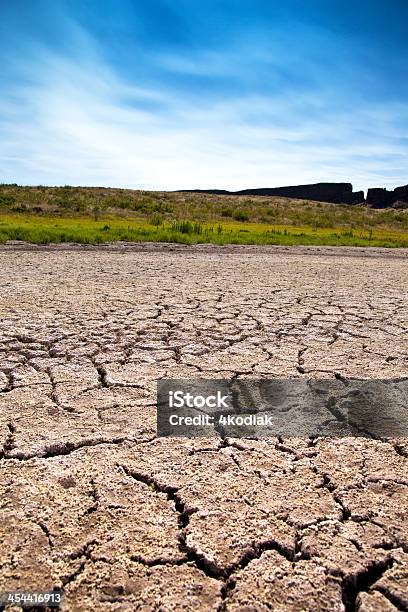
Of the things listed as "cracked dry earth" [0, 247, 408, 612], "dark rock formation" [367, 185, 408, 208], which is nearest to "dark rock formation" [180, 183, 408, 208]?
"dark rock formation" [367, 185, 408, 208]

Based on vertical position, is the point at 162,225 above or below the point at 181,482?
above

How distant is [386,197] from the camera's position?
6544 cm

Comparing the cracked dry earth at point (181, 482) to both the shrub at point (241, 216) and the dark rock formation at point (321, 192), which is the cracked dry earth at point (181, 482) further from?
the dark rock formation at point (321, 192)

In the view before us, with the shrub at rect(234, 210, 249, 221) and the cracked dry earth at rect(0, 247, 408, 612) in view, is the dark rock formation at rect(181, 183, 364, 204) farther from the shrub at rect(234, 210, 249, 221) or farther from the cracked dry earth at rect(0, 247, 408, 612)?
the cracked dry earth at rect(0, 247, 408, 612)

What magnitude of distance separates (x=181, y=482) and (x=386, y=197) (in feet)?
231

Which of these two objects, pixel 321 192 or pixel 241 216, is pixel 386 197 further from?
pixel 241 216

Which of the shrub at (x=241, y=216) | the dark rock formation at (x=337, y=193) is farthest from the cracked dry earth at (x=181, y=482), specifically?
the dark rock formation at (x=337, y=193)

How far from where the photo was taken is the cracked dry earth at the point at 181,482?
4.74ft

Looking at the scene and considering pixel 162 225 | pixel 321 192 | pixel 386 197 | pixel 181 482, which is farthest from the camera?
pixel 321 192

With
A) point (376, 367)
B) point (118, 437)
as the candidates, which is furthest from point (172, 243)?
point (118, 437)

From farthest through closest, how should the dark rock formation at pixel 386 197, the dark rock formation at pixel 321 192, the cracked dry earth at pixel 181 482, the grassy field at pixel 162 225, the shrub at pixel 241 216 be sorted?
the dark rock formation at pixel 321 192
the dark rock formation at pixel 386 197
the shrub at pixel 241 216
the grassy field at pixel 162 225
the cracked dry earth at pixel 181 482

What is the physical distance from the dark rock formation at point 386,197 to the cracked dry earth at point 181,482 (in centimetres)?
6611

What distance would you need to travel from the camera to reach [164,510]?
1.76 meters

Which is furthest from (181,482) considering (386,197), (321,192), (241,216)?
(321,192)
